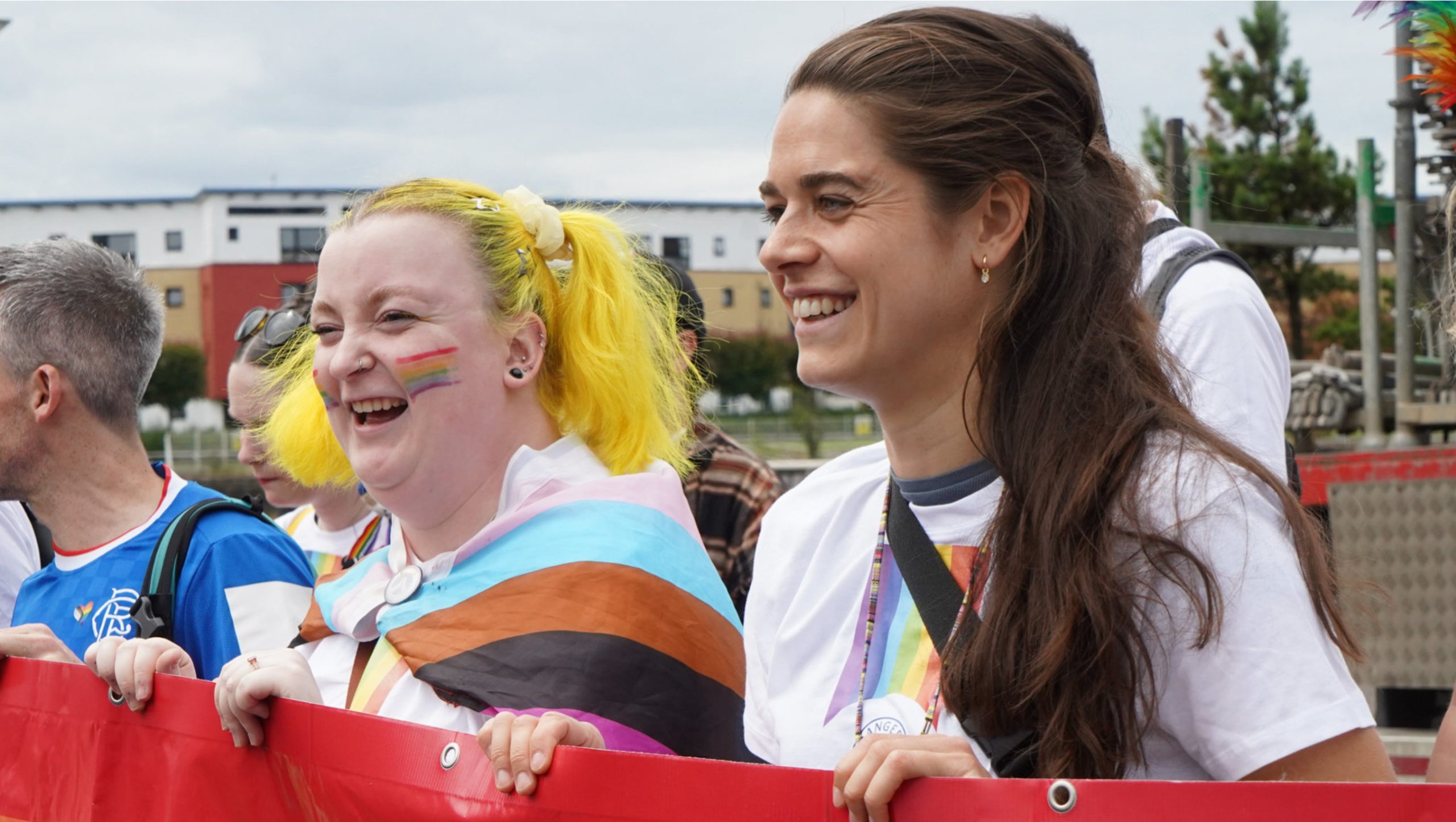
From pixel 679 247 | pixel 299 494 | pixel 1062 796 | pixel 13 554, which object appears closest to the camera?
pixel 1062 796

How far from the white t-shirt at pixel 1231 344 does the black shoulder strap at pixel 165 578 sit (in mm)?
1995

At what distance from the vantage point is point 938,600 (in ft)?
6.36

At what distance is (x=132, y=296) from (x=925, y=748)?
2.66m

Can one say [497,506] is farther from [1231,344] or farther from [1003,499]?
[1231,344]

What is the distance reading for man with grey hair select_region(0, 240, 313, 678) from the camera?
2984 mm

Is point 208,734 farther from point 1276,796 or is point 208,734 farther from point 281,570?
point 1276,796

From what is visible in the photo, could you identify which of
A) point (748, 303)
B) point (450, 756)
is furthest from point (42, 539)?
point (748, 303)

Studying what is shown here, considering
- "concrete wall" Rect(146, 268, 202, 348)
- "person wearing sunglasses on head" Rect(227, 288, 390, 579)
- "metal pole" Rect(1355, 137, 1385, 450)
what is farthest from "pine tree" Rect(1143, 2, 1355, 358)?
"concrete wall" Rect(146, 268, 202, 348)

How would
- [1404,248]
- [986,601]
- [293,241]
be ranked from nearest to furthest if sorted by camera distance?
1. [986,601]
2. [1404,248]
3. [293,241]

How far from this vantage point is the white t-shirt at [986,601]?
5.48 ft

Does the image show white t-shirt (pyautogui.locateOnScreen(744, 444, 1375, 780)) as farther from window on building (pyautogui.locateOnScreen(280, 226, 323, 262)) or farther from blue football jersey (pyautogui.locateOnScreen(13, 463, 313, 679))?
window on building (pyautogui.locateOnScreen(280, 226, 323, 262))

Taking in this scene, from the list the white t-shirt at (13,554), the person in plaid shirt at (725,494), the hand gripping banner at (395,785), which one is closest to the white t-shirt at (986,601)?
the hand gripping banner at (395,785)

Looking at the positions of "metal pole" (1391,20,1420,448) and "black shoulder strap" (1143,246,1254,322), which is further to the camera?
"metal pole" (1391,20,1420,448)

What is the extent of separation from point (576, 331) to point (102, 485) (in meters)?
1.20
